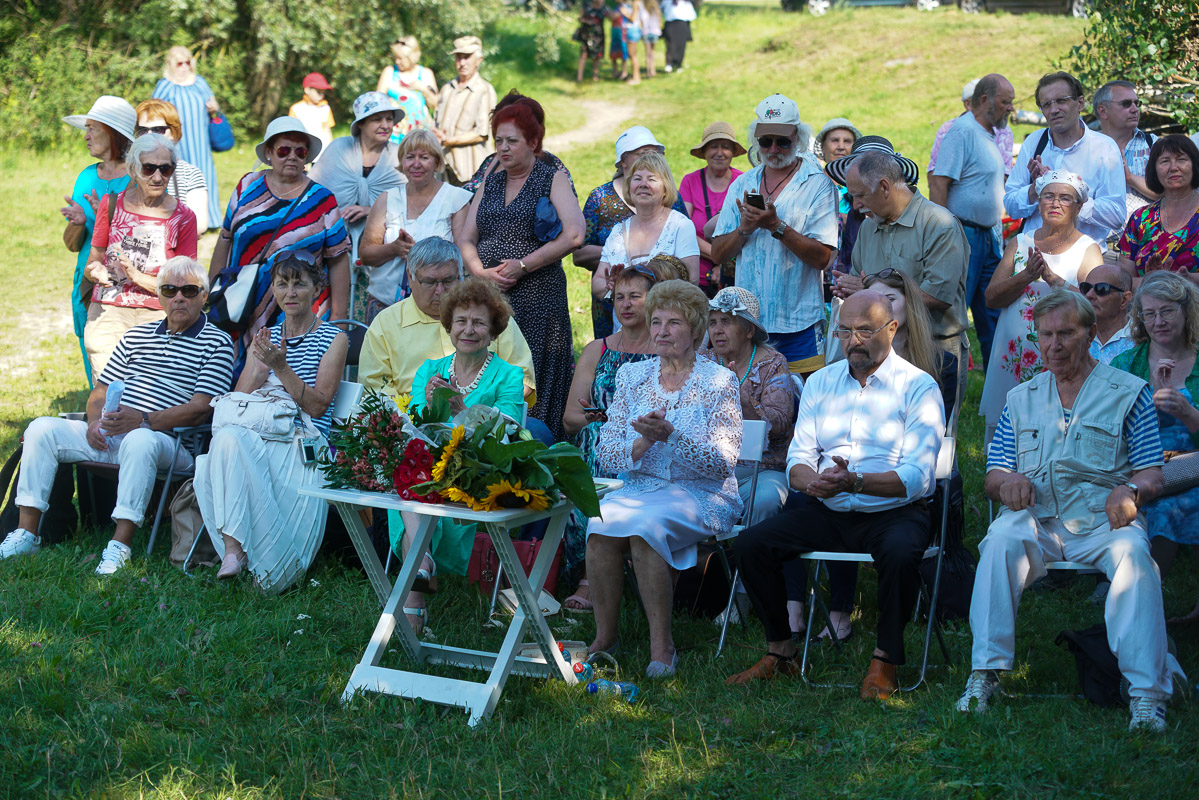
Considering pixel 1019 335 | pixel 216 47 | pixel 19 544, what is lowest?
pixel 19 544

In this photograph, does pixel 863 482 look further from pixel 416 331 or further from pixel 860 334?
pixel 416 331

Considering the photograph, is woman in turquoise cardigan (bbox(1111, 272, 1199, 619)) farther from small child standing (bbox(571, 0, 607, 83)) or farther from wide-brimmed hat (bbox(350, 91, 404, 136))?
small child standing (bbox(571, 0, 607, 83))

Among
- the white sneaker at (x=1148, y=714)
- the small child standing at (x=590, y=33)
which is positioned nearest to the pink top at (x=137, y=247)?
the white sneaker at (x=1148, y=714)

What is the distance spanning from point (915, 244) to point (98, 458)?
4.38 meters

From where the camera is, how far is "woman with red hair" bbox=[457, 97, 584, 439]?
20.8 feet

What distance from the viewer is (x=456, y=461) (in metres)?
3.95

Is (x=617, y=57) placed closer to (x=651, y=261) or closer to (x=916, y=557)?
(x=651, y=261)

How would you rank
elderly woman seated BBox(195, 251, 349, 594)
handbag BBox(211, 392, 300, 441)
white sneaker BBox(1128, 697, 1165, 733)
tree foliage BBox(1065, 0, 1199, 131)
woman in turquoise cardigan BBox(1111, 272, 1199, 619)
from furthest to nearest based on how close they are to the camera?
1. tree foliage BBox(1065, 0, 1199, 131)
2. handbag BBox(211, 392, 300, 441)
3. elderly woman seated BBox(195, 251, 349, 594)
4. woman in turquoise cardigan BBox(1111, 272, 1199, 619)
5. white sneaker BBox(1128, 697, 1165, 733)

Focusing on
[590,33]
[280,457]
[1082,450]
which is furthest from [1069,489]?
[590,33]

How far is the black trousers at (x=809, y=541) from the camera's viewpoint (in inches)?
173

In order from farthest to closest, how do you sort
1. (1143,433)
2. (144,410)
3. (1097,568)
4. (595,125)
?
(595,125), (144,410), (1143,433), (1097,568)

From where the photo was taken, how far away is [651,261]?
5793mm

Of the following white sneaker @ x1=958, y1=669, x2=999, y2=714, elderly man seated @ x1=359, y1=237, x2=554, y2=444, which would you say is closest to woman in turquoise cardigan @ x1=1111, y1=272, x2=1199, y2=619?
white sneaker @ x1=958, y1=669, x2=999, y2=714

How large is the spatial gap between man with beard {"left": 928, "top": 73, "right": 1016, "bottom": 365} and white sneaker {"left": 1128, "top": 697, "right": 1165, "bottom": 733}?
3739 millimetres
